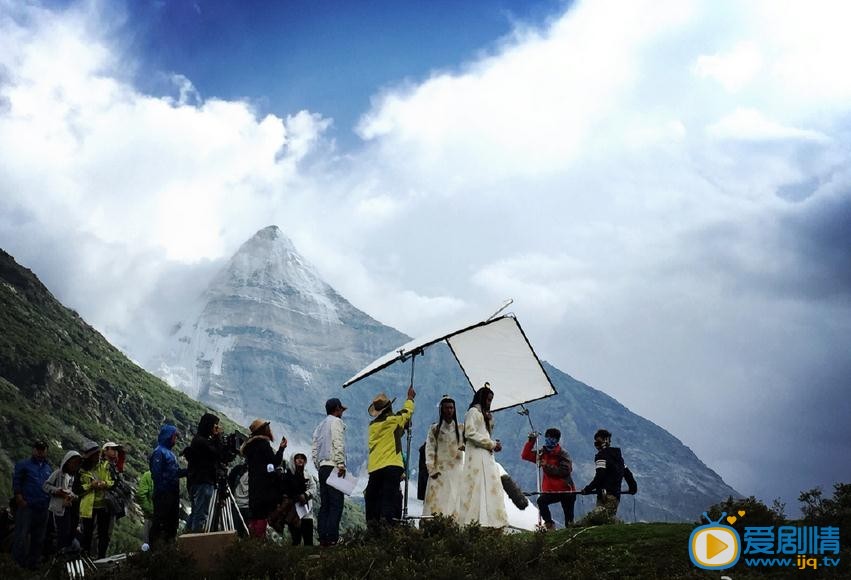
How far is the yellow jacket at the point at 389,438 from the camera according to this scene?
1272 cm

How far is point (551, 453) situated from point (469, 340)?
2.64 meters

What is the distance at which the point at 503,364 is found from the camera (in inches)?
664

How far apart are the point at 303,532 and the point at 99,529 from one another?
11.2 ft

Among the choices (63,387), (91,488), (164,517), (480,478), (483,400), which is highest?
(63,387)

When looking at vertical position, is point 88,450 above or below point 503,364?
below

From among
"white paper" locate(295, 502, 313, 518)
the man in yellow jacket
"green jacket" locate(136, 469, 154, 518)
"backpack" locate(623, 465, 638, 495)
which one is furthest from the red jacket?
"green jacket" locate(136, 469, 154, 518)

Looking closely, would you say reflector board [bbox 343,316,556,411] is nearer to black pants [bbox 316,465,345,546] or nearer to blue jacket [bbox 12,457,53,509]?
black pants [bbox 316,465,345,546]

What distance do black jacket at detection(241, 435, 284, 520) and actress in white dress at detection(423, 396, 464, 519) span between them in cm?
248

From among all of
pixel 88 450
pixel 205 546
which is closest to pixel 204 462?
pixel 205 546

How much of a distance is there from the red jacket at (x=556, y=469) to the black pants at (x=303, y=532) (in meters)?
4.06

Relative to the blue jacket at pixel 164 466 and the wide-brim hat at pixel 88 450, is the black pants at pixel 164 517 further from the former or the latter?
the wide-brim hat at pixel 88 450

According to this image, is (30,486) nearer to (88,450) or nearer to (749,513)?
(88,450)

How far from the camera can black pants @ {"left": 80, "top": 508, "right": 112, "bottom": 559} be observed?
13930mm

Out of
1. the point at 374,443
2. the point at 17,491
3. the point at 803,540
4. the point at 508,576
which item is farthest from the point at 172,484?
the point at 803,540
